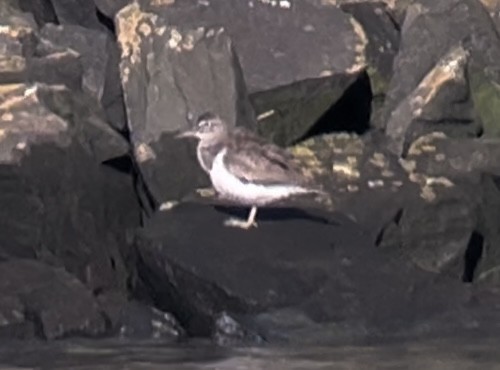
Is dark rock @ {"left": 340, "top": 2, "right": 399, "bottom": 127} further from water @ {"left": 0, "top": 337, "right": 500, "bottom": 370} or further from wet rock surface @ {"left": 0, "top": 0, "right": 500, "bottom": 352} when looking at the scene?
water @ {"left": 0, "top": 337, "right": 500, "bottom": 370}

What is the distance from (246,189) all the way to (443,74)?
2815 millimetres

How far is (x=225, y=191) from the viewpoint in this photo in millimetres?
12227

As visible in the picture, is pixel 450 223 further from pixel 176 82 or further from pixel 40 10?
pixel 40 10

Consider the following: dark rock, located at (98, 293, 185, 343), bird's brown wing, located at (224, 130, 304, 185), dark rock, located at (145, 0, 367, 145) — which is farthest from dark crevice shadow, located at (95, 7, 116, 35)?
dark rock, located at (98, 293, 185, 343)

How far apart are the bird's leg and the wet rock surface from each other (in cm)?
7

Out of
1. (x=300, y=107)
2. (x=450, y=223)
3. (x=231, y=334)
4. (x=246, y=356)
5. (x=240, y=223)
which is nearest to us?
(x=246, y=356)

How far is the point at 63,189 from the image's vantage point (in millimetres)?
12500

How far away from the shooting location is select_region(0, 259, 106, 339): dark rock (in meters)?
11.1

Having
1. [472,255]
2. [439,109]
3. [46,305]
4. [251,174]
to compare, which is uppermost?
[251,174]

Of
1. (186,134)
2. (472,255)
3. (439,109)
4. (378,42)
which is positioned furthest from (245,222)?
(378,42)

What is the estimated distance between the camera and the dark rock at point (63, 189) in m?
12.2

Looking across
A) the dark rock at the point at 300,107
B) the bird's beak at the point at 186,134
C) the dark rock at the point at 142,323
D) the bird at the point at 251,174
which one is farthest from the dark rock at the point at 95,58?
the dark rock at the point at 142,323

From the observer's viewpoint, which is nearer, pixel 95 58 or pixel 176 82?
pixel 176 82

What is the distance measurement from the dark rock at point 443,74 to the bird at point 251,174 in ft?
6.76
